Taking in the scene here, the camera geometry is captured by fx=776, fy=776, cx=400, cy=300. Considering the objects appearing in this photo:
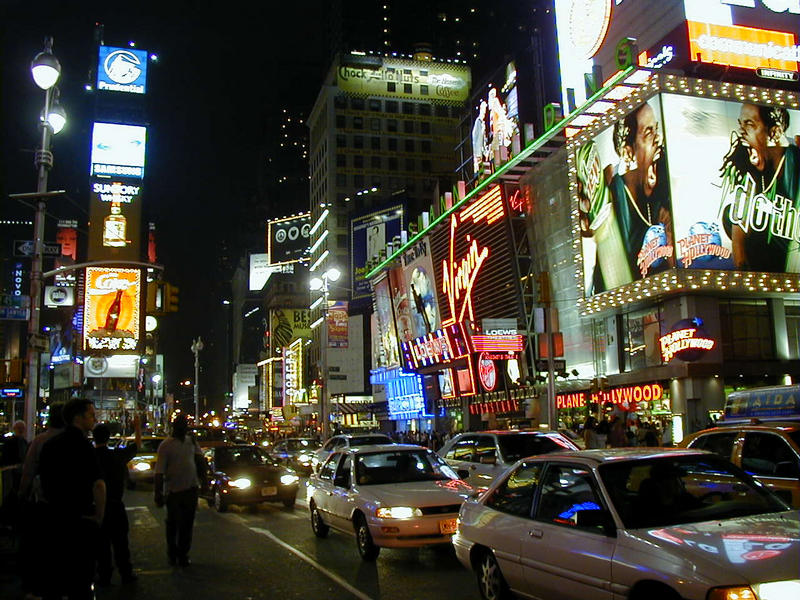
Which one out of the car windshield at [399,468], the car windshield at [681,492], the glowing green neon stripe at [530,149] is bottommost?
the car windshield at [399,468]

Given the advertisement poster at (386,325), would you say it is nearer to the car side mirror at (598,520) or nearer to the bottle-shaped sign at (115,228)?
the bottle-shaped sign at (115,228)

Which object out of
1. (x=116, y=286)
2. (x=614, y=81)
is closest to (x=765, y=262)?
(x=614, y=81)

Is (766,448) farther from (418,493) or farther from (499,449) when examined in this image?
(499,449)

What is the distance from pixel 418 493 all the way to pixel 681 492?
4806 mm

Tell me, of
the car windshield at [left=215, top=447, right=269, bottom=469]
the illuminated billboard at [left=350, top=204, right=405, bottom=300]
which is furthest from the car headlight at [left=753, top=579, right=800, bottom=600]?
the illuminated billboard at [left=350, top=204, right=405, bottom=300]

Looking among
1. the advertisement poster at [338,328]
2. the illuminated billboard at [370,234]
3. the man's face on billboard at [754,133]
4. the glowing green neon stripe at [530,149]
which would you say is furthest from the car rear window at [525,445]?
the illuminated billboard at [370,234]

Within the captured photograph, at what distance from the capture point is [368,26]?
120 metres

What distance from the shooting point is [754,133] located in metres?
29.5

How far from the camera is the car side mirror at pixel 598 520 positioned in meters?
5.63

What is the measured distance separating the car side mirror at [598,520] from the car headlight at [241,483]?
12102 millimetres

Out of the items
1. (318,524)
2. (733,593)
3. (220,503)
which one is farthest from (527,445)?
(733,593)

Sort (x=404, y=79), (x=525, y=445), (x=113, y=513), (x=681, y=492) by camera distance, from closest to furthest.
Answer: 1. (x=681, y=492)
2. (x=113, y=513)
3. (x=525, y=445)
4. (x=404, y=79)

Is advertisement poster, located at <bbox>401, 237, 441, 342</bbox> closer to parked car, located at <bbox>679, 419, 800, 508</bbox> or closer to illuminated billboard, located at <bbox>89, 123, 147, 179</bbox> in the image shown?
illuminated billboard, located at <bbox>89, 123, 147, 179</bbox>

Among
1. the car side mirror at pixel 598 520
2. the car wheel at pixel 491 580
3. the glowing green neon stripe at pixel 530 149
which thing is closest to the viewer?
the car side mirror at pixel 598 520
